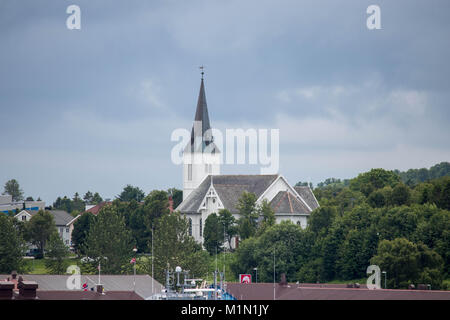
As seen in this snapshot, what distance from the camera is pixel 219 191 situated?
149 meters

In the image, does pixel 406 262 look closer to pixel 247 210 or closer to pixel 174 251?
pixel 174 251

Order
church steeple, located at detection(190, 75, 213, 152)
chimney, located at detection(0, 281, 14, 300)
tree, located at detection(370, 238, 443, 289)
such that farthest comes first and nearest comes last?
church steeple, located at detection(190, 75, 213, 152) → tree, located at detection(370, 238, 443, 289) → chimney, located at detection(0, 281, 14, 300)

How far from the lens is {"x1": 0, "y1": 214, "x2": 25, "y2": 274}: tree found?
118 metres

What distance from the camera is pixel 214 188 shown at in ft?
490

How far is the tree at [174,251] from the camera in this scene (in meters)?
106

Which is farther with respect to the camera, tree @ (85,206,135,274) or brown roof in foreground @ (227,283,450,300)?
tree @ (85,206,135,274)

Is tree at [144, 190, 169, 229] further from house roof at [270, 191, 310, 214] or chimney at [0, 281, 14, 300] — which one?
chimney at [0, 281, 14, 300]

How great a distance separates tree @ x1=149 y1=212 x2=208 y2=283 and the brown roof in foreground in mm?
20799

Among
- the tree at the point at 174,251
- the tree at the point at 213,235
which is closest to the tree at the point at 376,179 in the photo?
the tree at the point at 213,235

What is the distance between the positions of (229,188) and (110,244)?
126ft

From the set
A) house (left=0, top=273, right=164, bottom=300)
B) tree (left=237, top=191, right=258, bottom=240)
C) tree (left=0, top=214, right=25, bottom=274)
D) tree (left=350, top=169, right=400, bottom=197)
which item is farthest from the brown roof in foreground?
tree (left=350, top=169, right=400, bottom=197)
